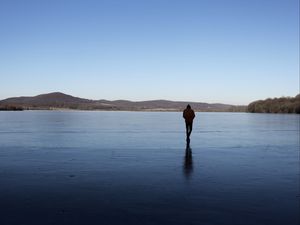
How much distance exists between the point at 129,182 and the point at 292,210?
12.2 ft

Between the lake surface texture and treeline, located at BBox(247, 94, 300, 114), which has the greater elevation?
treeline, located at BBox(247, 94, 300, 114)

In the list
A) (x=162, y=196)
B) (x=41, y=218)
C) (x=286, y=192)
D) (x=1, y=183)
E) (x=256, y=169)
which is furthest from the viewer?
(x=256, y=169)

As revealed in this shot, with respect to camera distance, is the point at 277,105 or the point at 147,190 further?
the point at 277,105

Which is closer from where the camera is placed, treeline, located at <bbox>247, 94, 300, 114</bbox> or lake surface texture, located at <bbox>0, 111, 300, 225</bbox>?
lake surface texture, located at <bbox>0, 111, 300, 225</bbox>

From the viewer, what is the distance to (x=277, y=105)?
153625mm

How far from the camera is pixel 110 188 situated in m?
8.61

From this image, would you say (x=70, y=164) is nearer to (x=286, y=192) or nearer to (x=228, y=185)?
(x=228, y=185)

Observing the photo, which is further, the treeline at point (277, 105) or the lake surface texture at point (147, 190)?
the treeline at point (277, 105)

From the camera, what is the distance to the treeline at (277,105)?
5620 inches

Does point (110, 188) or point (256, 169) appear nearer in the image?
point (110, 188)

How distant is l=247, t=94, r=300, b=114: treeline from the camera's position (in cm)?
14275

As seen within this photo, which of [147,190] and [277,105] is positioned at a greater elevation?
[277,105]

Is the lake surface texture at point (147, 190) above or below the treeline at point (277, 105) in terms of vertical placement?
below

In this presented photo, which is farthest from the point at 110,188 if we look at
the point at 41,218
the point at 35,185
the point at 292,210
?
the point at 292,210
